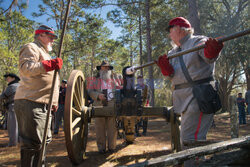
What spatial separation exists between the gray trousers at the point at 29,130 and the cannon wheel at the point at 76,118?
0.53m

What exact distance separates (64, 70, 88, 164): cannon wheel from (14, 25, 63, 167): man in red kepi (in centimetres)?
44

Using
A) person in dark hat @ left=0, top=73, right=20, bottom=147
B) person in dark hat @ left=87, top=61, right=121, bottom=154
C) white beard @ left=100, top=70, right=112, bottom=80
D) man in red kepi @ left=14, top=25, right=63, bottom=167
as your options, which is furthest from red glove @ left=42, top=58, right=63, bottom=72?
person in dark hat @ left=0, top=73, right=20, bottom=147

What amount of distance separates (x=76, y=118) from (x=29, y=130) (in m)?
1.22

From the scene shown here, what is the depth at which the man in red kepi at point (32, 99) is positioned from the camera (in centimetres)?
233

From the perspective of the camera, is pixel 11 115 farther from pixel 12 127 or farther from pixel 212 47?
pixel 212 47

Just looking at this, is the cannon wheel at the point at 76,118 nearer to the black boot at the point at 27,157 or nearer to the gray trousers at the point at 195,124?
the black boot at the point at 27,157

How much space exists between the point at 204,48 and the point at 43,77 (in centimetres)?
183

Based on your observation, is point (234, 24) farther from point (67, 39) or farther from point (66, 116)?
point (66, 116)

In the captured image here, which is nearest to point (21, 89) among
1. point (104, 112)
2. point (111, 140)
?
point (104, 112)

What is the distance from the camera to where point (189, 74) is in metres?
2.23

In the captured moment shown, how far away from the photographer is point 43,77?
2.52 m

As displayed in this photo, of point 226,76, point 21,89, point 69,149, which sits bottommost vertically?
point 69,149

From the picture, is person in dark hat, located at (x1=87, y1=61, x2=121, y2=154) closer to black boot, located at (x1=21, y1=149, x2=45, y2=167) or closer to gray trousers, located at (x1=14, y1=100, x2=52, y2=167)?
gray trousers, located at (x1=14, y1=100, x2=52, y2=167)

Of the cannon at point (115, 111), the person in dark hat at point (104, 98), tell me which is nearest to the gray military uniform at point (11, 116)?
the person in dark hat at point (104, 98)
